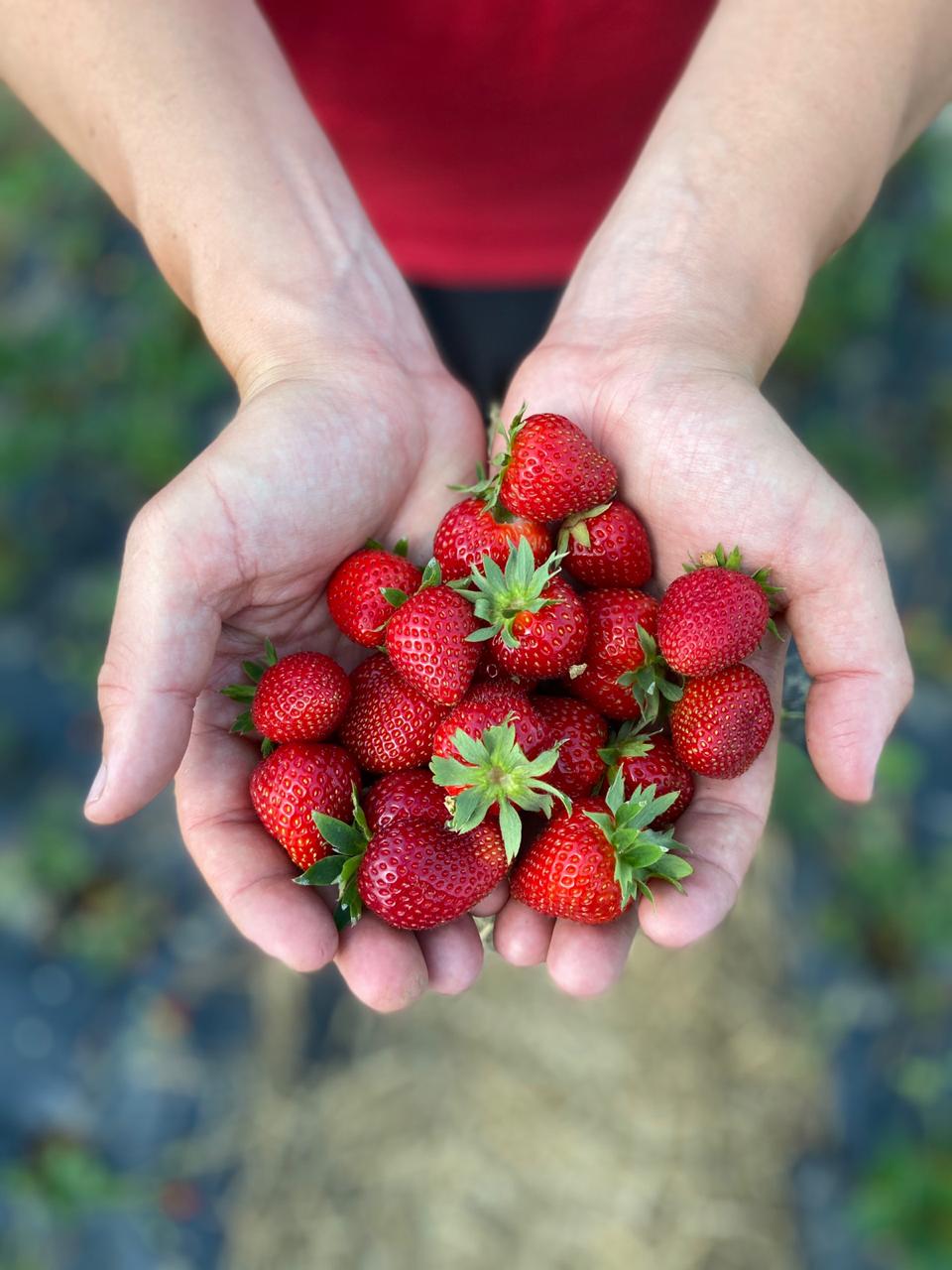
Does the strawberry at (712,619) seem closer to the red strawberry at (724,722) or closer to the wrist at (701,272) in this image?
the red strawberry at (724,722)

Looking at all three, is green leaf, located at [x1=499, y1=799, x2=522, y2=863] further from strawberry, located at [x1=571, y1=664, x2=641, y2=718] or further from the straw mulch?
the straw mulch

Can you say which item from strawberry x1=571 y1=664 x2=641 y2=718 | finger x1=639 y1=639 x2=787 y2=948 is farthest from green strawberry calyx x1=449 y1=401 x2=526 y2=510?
finger x1=639 y1=639 x2=787 y2=948

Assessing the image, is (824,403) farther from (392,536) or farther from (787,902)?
(392,536)

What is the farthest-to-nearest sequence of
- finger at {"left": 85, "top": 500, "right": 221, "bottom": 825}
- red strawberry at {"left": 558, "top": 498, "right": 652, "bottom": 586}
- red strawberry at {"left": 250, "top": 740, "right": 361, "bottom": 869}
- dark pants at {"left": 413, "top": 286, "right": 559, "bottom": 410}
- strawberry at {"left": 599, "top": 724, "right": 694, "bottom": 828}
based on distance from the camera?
dark pants at {"left": 413, "top": 286, "right": 559, "bottom": 410} < red strawberry at {"left": 558, "top": 498, "right": 652, "bottom": 586} < strawberry at {"left": 599, "top": 724, "right": 694, "bottom": 828} < red strawberry at {"left": 250, "top": 740, "right": 361, "bottom": 869} < finger at {"left": 85, "top": 500, "right": 221, "bottom": 825}

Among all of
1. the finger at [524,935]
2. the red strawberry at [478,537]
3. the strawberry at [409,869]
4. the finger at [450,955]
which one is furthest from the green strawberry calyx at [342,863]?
the red strawberry at [478,537]

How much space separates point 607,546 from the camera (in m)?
2.12

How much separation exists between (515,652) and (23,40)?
149 centimetres

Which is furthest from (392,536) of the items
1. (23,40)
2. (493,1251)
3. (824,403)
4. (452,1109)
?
(824,403)

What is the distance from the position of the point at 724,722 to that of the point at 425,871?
21.2 inches

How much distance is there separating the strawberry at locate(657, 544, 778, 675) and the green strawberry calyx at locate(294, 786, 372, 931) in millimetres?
580

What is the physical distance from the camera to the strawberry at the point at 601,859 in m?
1.83

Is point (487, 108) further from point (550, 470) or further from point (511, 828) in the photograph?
point (511, 828)

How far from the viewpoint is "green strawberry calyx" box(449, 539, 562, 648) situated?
6.53ft

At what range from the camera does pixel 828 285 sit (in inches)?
155
